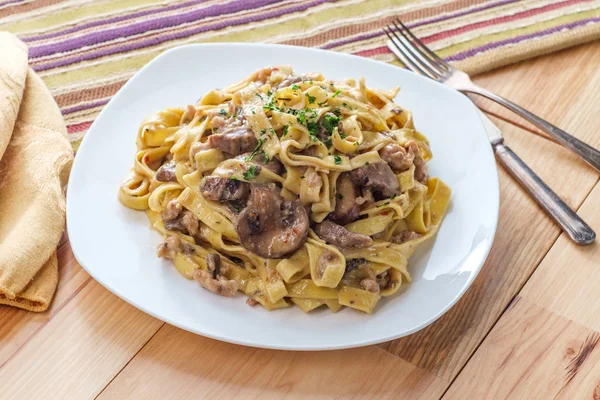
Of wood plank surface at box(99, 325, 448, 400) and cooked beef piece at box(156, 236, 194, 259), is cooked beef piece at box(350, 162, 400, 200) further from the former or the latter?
cooked beef piece at box(156, 236, 194, 259)

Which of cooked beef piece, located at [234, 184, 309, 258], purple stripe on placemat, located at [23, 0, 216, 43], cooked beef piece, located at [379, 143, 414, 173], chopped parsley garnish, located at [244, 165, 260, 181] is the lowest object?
purple stripe on placemat, located at [23, 0, 216, 43]

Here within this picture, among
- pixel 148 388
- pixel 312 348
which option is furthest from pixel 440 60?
pixel 148 388

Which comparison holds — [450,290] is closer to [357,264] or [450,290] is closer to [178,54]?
[357,264]

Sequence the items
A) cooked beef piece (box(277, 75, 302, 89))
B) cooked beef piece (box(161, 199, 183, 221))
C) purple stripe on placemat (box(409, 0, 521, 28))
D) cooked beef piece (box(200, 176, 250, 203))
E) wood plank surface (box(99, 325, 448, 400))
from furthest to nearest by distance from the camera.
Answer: purple stripe on placemat (box(409, 0, 521, 28))
cooked beef piece (box(277, 75, 302, 89))
cooked beef piece (box(161, 199, 183, 221))
cooked beef piece (box(200, 176, 250, 203))
wood plank surface (box(99, 325, 448, 400))

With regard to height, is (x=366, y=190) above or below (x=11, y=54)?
above

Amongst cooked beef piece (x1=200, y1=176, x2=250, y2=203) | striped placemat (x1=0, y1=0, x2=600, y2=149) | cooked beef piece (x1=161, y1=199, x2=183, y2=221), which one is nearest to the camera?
cooked beef piece (x1=200, y1=176, x2=250, y2=203)

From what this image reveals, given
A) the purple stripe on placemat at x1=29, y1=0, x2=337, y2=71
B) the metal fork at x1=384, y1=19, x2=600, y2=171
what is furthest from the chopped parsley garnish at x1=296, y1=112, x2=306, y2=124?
the purple stripe on placemat at x1=29, y1=0, x2=337, y2=71

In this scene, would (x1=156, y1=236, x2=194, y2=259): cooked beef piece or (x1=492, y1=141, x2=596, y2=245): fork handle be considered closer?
(x1=156, y1=236, x2=194, y2=259): cooked beef piece
